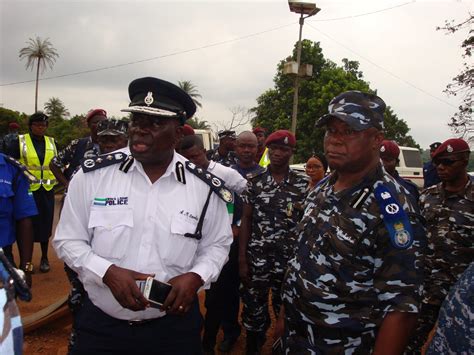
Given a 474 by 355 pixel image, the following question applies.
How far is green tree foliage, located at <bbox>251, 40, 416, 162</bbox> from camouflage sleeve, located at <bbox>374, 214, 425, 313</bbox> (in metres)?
19.6

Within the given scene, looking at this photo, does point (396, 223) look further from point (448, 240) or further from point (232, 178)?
point (232, 178)

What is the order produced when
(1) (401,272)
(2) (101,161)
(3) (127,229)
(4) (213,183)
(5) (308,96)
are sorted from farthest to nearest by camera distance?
(5) (308,96)
(4) (213,183)
(2) (101,161)
(3) (127,229)
(1) (401,272)

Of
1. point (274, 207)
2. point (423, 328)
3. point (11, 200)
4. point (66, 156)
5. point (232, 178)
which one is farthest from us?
point (66, 156)

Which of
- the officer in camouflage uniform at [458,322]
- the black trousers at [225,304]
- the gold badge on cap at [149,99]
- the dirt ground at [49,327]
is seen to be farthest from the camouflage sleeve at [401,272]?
the dirt ground at [49,327]

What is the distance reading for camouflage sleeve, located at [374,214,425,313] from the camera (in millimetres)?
1785

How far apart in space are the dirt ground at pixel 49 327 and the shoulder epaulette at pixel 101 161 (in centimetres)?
162

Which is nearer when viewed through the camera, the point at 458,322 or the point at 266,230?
the point at 458,322

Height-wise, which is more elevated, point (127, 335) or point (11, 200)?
point (11, 200)

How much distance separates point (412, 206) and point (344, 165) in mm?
352

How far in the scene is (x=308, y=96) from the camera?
23062mm

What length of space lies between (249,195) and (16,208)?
1889 mm

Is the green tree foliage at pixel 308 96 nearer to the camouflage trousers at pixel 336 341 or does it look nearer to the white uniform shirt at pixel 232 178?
the white uniform shirt at pixel 232 178

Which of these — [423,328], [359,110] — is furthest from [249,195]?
[359,110]

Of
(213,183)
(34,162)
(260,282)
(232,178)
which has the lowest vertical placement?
(260,282)
